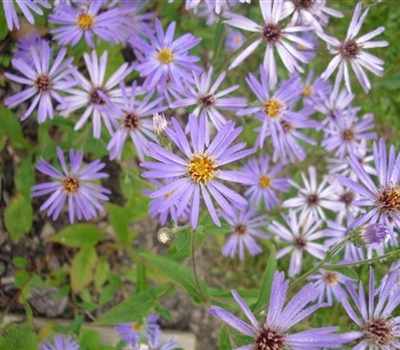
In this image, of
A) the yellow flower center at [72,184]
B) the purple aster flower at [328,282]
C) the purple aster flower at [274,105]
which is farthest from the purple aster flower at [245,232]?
the yellow flower center at [72,184]

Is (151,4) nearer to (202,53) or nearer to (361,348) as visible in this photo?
(202,53)

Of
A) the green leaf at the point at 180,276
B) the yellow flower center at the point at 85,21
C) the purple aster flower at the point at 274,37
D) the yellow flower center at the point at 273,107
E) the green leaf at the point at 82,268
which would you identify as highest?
the purple aster flower at the point at 274,37

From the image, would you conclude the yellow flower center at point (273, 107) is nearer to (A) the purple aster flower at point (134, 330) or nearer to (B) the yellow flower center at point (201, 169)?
(B) the yellow flower center at point (201, 169)

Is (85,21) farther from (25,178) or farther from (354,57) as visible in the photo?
(354,57)

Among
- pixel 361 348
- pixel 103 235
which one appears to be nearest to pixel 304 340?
pixel 361 348

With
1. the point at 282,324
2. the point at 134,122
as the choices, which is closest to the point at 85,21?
the point at 134,122

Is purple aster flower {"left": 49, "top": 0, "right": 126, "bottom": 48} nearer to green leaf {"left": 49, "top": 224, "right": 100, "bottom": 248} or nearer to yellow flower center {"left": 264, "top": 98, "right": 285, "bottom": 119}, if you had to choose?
yellow flower center {"left": 264, "top": 98, "right": 285, "bottom": 119}
